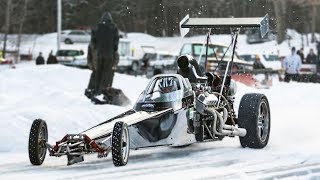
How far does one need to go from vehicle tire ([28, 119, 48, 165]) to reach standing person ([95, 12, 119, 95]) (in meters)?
9.41

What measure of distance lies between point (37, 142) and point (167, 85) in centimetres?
204

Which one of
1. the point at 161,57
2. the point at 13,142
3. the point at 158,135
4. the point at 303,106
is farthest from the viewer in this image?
the point at 161,57

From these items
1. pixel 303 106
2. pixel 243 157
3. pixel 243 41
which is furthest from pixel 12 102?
pixel 243 41

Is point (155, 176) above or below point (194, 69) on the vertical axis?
below

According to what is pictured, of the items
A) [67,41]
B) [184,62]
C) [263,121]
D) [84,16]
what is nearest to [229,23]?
[184,62]

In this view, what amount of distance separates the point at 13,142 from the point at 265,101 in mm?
3642

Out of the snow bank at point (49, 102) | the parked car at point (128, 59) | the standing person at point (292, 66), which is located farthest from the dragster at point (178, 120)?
the parked car at point (128, 59)

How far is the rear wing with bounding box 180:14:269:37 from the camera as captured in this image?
1127 cm

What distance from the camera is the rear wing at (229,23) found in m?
11.3

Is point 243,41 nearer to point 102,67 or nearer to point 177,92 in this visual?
point 102,67

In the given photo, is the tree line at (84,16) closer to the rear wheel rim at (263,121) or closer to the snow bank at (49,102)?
the snow bank at (49,102)

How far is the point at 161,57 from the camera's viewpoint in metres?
39.3

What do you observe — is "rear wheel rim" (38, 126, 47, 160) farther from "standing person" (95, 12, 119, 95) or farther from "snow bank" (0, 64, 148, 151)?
"standing person" (95, 12, 119, 95)

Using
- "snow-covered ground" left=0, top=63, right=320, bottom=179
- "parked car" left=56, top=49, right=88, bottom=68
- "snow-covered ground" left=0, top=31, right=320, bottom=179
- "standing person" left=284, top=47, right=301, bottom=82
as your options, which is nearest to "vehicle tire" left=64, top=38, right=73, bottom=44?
"parked car" left=56, top=49, right=88, bottom=68
